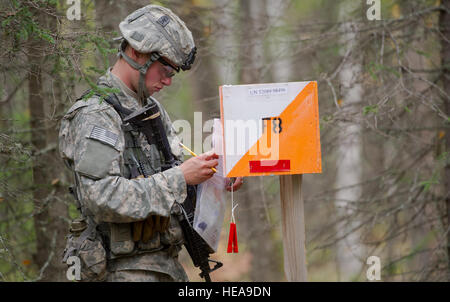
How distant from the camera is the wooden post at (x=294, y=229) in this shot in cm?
299

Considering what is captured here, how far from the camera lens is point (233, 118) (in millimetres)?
2779

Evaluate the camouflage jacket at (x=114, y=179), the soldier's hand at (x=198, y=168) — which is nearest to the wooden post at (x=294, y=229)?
the soldier's hand at (x=198, y=168)

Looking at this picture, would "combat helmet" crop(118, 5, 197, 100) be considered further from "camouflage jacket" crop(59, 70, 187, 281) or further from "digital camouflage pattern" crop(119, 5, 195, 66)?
"camouflage jacket" crop(59, 70, 187, 281)

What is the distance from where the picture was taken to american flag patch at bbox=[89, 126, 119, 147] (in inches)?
113

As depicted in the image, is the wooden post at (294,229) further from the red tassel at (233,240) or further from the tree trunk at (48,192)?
the tree trunk at (48,192)

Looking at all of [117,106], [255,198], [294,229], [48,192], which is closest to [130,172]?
[117,106]

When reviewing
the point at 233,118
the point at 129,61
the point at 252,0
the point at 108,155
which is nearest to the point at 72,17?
the point at 129,61

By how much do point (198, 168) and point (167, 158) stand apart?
16.7 inches

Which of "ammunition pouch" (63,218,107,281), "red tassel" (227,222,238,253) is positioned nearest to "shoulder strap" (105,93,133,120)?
"ammunition pouch" (63,218,107,281)

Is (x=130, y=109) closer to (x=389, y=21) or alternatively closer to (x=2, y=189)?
(x=2, y=189)

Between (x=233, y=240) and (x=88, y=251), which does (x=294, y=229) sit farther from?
(x=88, y=251)

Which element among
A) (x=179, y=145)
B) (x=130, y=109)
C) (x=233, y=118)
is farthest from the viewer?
A: (x=179, y=145)

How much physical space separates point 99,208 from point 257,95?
1088mm

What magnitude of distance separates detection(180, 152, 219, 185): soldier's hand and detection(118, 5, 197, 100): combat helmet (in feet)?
1.96
